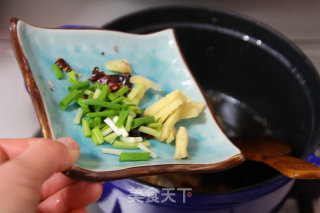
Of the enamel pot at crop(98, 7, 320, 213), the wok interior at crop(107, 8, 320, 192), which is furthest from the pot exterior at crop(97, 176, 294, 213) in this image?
the wok interior at crop(107, 8, 320, 192)

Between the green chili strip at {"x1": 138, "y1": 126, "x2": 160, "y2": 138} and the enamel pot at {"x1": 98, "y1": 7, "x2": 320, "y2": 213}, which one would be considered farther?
the enamel pot at {"x1": 98, "y1": 7, "x2": 320, "y2": 213}

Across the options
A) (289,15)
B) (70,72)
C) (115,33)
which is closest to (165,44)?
(115,33)

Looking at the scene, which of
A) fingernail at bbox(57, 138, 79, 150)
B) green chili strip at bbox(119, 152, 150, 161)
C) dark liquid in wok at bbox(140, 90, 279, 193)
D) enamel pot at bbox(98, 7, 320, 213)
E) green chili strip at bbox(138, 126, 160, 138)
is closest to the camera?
fingernail at bbox(57, 138, 79, 150)

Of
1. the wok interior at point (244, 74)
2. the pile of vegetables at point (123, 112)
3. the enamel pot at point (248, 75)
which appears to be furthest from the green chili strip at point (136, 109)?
the wok interior at point (244, 74)

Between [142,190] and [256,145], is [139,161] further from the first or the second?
[256,145]

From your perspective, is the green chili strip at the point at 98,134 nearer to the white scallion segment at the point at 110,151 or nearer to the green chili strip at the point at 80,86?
the white scallion segment at the point at 110,151

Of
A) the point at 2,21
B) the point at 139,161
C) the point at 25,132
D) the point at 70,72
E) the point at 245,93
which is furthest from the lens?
the point at 2,21

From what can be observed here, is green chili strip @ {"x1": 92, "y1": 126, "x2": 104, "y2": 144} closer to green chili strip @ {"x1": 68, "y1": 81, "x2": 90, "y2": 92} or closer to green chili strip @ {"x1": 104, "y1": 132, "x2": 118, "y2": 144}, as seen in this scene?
green chili strip @ {"x1": 104, "y1": 132, "x2": 118, "y2": 144}
